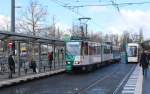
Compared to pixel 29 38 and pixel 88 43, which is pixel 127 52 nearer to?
pixel 88 43

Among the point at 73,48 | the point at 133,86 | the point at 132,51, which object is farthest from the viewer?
the point at 132,51

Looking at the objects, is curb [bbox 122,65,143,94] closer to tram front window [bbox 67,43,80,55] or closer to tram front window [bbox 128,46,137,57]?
tram front window [bbox 67,43,80,55]

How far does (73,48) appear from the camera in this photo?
40.2 meters

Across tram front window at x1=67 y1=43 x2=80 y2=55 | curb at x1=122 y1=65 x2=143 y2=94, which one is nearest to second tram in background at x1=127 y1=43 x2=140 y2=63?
tram front window at x1=67 y1=43 x2=80 y2=55

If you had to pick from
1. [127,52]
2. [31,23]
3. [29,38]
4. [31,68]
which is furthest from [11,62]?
[127,52]

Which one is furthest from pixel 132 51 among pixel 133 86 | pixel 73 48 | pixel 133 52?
pixel 133 86

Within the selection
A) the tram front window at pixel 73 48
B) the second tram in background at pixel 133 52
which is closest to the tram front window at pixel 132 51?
the second tram in background at pixel 133 52

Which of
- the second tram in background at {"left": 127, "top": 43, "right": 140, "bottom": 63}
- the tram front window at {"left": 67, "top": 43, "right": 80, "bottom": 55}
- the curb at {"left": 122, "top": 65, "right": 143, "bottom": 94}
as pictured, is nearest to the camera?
the curb at {"left": 122, "top": 65, "right": 143, "bottom": 94}

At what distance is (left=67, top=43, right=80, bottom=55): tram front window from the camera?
40062mm

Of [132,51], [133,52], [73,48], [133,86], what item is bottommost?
[133,86]

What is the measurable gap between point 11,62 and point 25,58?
7220 millimetres

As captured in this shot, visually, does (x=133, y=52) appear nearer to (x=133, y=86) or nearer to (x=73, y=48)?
(x=73, y=48)

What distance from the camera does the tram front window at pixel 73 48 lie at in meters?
40.1

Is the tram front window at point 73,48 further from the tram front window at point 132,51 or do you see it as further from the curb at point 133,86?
the tram front window at point 132,51
